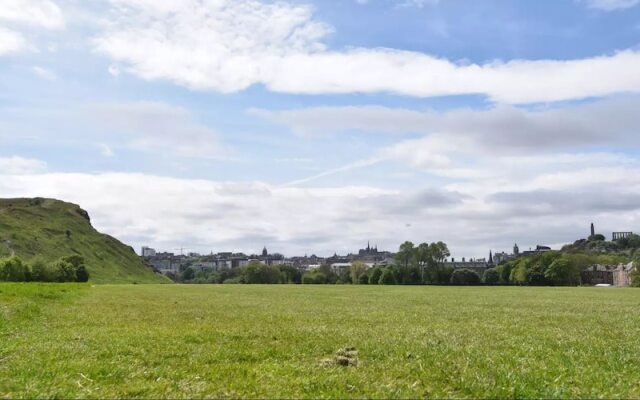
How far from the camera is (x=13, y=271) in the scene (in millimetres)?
132500

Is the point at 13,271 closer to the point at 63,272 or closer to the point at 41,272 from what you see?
the point at 41,272

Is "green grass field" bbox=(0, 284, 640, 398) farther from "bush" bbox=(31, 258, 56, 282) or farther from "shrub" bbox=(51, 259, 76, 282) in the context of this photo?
"shrub" bbox=(51, 259, 76, 282)

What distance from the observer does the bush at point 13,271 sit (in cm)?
12962

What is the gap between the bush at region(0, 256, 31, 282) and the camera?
130 meters

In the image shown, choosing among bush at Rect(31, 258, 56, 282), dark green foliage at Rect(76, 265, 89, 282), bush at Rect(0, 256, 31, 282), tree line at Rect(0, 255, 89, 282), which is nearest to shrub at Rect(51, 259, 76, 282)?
tree line at Rect(0, 255, 89, 282)

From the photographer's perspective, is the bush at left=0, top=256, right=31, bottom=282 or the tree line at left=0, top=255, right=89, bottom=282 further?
the tree line at left=0, top=255, right=89, bottom=282

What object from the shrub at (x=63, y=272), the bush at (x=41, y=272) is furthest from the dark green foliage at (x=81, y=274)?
the bush at (x=41, y=272)

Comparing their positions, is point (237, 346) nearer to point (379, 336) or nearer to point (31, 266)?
point (379, 336)

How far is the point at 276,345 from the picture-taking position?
58.0 feet

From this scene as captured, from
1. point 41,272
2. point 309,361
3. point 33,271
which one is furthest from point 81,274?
point 309,361

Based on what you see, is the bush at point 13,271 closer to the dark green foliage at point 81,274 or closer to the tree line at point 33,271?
the tree line at point 33,271

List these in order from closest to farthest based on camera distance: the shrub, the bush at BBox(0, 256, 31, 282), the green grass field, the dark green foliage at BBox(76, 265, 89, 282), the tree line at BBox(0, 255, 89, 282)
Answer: the green grass field, the bush at BBox(0, 256, 31, 282), the tree line at BBox(0, 255, 89, 282), the shrub, the dark green foliage at BBox(76, 265, 89, 282)

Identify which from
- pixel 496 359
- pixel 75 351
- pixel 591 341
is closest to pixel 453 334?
pixel 591 341

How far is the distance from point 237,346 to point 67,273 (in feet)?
535
